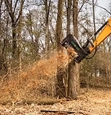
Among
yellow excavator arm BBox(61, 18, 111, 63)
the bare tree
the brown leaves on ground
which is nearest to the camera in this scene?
yellow excavator arm BBox(61, 18, 111, 63)

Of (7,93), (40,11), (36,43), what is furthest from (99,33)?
(36,43)

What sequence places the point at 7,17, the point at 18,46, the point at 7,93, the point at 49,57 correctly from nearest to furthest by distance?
the point at 7,93 < the point at 49,57 < the point at 18,46 < the point at 7,17

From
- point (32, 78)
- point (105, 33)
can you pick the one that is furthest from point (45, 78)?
point (105, 33)

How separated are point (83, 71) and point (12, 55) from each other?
9.61m

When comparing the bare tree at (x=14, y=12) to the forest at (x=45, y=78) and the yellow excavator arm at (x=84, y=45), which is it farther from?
the yellow excavator arm at (x=84, y=45)

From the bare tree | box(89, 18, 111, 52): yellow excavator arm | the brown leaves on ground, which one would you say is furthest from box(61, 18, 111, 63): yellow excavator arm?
the bare tree

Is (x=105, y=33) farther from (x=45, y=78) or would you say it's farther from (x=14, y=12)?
(x=14, y=12)

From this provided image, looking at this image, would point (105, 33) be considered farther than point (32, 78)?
No

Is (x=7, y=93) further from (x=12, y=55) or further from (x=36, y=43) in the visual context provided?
(x=36, y=43)

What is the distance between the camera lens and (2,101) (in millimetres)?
12961

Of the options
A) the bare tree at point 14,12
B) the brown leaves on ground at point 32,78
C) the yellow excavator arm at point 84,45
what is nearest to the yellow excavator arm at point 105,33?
the yellow excavator arm at point 84,45

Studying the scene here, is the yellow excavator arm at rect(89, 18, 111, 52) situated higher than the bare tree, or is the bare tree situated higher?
the bare tree

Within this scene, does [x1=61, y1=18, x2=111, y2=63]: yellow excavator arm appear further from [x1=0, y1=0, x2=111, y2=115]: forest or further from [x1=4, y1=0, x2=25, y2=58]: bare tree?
[x1=4, y1=0, x2=25, y2=58]: bare tree

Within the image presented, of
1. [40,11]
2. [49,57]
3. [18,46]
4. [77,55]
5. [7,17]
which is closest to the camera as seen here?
[77,55]
